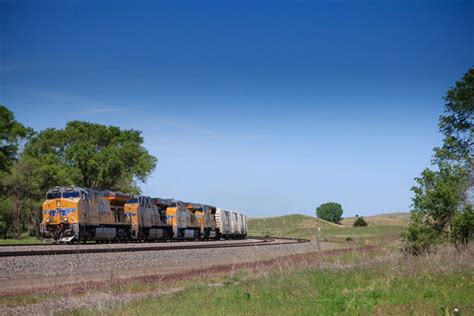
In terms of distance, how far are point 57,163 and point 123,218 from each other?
25.2 m

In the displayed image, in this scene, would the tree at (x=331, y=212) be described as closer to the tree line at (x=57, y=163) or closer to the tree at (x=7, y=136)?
the tree line at (x=57, y=163)

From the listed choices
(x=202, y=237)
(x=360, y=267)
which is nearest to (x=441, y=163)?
(x=360, y=267)

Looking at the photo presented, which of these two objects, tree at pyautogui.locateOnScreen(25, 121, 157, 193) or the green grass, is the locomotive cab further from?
tree at pyautogui.locateOnScreen(25, 121, 157, 193)

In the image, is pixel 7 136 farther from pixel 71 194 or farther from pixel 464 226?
pixel 464 226

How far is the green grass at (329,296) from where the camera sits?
33.9ft

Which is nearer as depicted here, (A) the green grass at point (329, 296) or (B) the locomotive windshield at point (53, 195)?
(A) the green grass at point (329, 296)

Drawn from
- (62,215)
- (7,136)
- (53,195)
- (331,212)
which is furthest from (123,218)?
(331,212)

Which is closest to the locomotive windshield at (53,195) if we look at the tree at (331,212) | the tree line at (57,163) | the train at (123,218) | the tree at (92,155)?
the train at (123,218)

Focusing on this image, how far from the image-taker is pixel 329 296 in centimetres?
1198

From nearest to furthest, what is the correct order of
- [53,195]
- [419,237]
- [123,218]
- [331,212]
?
[419,237] → [53,195] → [123,218] → [331,212]

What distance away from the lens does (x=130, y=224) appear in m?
38.5

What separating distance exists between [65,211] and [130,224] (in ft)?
28.2

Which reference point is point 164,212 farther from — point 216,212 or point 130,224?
point 216,212

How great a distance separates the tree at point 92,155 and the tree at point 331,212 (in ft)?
307
